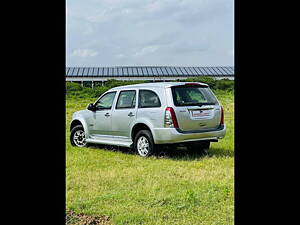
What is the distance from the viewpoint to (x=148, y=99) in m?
6.45

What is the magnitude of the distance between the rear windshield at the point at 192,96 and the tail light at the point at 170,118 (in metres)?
0.15

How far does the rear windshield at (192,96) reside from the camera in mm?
6219

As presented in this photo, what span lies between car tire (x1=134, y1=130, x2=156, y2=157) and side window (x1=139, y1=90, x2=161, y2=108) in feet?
1.40

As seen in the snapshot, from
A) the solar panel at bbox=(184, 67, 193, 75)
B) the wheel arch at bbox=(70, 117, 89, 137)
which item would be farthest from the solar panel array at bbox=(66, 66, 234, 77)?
the wheel arch at bbox=(70, 117, 89, 137)

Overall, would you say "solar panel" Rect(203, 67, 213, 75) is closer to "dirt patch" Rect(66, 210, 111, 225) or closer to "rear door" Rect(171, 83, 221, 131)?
"rear door" Rect(171, 83, 221, 131)

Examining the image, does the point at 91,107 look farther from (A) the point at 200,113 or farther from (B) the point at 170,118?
(A) the point at 200,113

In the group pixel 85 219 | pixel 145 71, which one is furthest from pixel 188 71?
pixel 85 219

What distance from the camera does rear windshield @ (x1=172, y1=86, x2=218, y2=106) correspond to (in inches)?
245

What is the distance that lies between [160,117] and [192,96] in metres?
0.68

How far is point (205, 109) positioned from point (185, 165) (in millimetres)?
987

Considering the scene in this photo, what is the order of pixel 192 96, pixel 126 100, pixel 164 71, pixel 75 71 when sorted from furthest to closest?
pixel 164 71 < pixel 75 71 < pixel 126 100 < pixel 192 96

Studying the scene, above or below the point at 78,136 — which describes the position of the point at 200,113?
above
